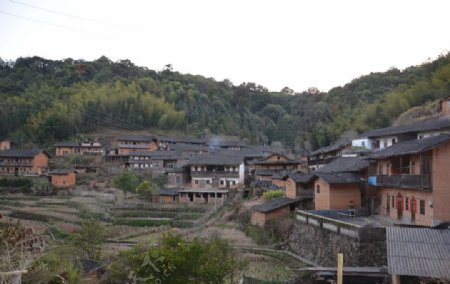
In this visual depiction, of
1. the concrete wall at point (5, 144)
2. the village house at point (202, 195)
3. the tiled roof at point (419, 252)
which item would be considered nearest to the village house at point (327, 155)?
the village house at point (202, 195)

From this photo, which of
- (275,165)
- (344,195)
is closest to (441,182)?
(344,195)

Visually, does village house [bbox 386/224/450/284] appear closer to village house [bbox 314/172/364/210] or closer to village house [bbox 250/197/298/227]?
village house [bbox 314/172/364/210]

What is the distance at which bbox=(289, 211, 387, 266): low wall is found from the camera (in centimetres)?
1614

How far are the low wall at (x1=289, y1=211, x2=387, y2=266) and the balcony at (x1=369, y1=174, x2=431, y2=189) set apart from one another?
3.30 meters

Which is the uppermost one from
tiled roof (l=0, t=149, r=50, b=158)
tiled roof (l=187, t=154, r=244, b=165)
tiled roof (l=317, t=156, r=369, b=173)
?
tiled roof (l=0, t=149, r=50, b=158)

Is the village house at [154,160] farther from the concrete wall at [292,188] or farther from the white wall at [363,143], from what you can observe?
the concrete wall at [292,188]

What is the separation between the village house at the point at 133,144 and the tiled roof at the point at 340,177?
44.3 meters

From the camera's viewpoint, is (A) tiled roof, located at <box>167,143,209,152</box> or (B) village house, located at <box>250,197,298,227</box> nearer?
(B) village house, located at <box>250,197,298,227</box>

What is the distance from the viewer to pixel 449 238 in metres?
12.3

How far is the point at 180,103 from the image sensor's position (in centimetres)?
9638

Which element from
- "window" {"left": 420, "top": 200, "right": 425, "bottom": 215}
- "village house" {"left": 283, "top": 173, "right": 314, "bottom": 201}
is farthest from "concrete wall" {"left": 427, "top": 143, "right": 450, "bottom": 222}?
"village house" {"left": 283, "top": 173, "right": 314, "bottom": 201}

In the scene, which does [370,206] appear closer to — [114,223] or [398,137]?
[398,137]

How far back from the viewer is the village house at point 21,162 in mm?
58281

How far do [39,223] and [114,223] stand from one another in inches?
225
